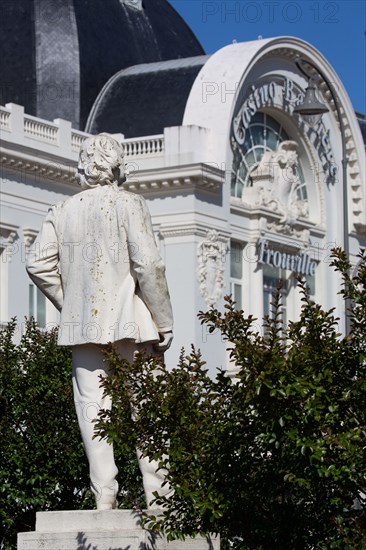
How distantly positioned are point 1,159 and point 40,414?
78.5 feet

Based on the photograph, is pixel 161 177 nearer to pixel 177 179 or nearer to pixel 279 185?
pixel 177 179

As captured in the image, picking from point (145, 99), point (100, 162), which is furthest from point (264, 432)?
point (145, 99)

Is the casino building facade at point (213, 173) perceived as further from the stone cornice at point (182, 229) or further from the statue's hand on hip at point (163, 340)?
the statue's hand on hip at point (163, 340)

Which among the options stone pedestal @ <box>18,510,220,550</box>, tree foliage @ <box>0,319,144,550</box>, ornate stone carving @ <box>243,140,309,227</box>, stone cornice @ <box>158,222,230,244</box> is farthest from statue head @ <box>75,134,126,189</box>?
ornate stone carving @ <box>243,140,309,227</box>

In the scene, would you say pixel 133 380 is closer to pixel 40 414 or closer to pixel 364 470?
pixel 364 470

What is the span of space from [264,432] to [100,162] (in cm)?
229

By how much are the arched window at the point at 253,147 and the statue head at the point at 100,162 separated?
33629 millimetres

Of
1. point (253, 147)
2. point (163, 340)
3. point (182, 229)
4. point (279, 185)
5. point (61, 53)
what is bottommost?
point (163, 340)

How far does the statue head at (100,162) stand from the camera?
1101cm

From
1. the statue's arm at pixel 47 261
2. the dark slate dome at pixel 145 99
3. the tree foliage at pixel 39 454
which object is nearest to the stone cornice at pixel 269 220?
the dark slate dome at pixel 145 99

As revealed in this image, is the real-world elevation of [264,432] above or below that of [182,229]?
below

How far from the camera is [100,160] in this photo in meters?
11.0

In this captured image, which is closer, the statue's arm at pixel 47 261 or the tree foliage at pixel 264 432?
the tree foliage at pixel 264 432

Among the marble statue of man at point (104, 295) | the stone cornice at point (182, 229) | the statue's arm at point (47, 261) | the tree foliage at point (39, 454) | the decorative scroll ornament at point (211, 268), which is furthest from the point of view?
the stone cornice at point (182, 229)
